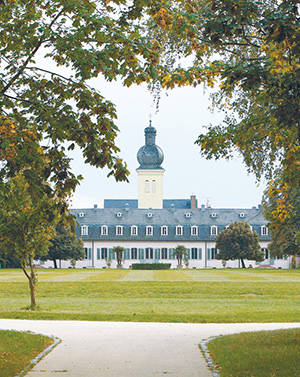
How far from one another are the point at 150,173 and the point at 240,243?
40.8m

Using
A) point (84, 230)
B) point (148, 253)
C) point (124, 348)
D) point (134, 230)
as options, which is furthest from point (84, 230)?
point (124, 348)

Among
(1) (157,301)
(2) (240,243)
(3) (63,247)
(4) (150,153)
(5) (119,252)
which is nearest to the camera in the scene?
(1) (157,301)

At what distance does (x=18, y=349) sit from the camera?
10.6 m

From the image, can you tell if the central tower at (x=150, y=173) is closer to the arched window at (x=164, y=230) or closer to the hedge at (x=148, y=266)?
the arched window at (x=164, y=230)

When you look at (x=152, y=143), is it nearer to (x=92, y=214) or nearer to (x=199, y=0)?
(x=92, y=214)

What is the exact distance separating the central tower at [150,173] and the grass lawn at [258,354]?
317ft

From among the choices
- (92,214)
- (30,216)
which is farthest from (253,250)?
(30,216)

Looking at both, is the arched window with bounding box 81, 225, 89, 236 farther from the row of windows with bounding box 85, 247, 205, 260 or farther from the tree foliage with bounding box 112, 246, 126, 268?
the tree foliage with bounding box 112, 246, 126, 268

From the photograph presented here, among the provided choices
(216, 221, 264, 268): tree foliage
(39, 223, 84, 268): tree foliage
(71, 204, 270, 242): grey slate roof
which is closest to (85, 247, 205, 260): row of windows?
(71, 204, 270, 242): grey slate roof

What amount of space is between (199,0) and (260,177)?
12.7ft

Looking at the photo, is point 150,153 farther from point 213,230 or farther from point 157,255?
point 157,255

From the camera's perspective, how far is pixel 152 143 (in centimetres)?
11006

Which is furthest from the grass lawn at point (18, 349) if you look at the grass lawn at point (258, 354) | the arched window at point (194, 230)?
the arched window at point (194, 230)

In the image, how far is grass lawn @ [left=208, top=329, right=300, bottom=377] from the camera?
834 cm
